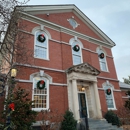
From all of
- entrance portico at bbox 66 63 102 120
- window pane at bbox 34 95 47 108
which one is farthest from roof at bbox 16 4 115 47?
window pane at bbox 34 95 47 108

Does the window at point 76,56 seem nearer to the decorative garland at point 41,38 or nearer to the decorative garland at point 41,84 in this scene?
the decorative garland at point 41,38

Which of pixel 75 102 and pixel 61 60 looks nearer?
pixel 75 102

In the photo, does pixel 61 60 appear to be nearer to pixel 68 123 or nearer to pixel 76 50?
pixel 76 50

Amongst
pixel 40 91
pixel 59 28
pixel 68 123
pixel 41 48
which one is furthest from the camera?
pixel 59 28

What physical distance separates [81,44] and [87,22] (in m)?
3.81

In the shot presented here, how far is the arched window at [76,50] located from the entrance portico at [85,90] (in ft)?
5.05

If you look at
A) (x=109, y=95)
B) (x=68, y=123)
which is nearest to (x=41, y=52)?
(x=68, y=123)

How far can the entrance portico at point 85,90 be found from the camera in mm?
10673

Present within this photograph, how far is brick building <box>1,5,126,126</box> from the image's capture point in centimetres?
1001

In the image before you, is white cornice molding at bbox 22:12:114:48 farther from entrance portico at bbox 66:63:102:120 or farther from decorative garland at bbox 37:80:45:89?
decorative garland at bbox 37:80:45:89

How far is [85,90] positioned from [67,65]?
3146 mm

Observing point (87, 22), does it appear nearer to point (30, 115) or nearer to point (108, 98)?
point (108, 98)

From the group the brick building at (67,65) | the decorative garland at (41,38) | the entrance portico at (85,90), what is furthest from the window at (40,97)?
the decorative garland at (41,38)

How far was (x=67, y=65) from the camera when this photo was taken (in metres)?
12.1
